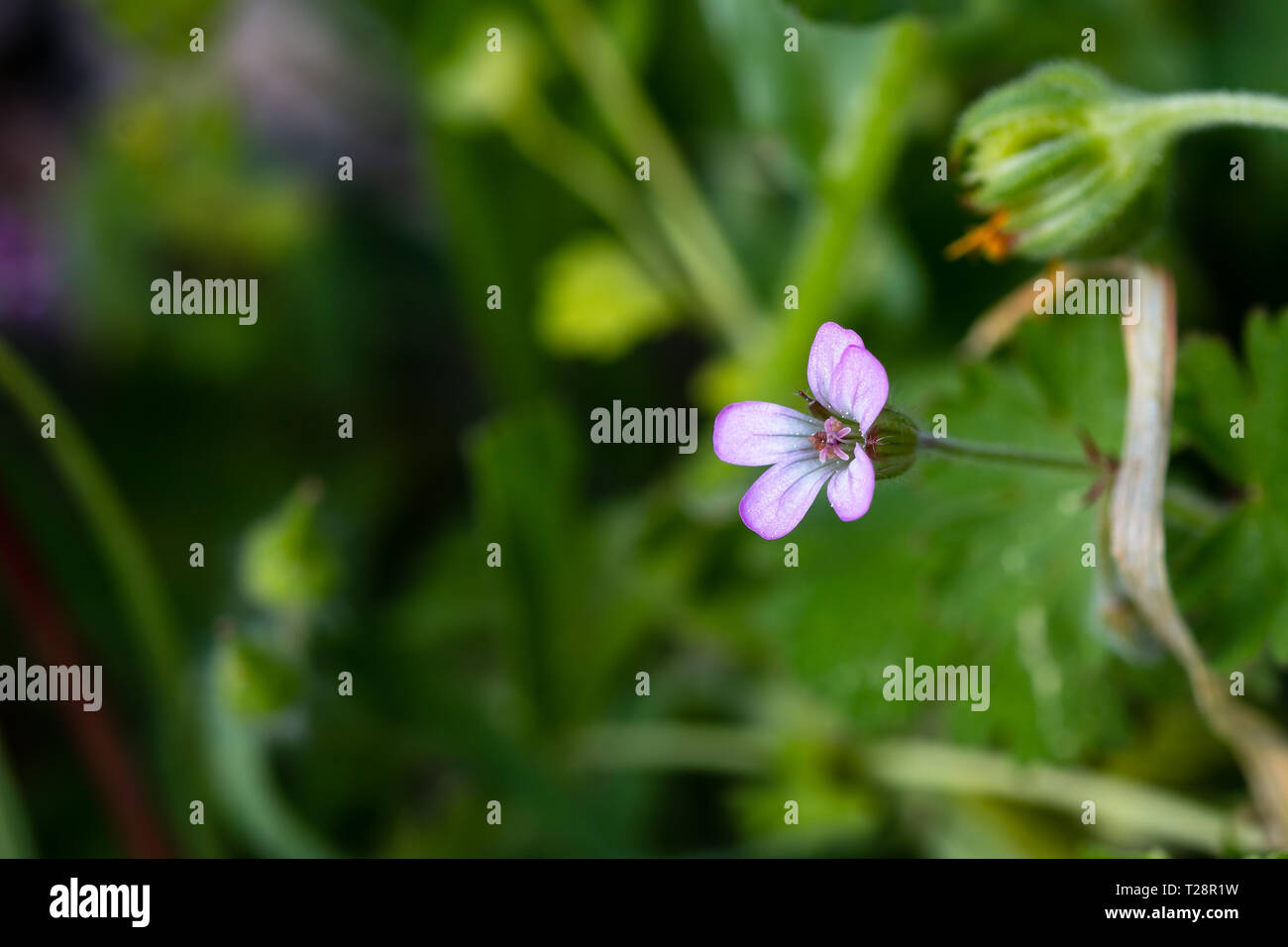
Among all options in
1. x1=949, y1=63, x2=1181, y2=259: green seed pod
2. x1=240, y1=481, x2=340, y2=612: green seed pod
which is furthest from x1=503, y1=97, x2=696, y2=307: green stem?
x1=949, y1=63, x2=1181, y2=259: green seed pod

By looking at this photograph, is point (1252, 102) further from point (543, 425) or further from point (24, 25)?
point (24, 25)

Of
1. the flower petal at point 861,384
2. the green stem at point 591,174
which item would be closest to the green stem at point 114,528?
the green stem at point 591,174

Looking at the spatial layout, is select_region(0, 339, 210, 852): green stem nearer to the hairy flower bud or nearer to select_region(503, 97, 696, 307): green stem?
select_region(503, 97, 696, 307): green stem

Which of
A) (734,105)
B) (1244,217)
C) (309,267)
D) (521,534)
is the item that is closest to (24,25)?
(309,267)

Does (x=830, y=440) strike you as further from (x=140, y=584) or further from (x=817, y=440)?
(x=140, y=584)

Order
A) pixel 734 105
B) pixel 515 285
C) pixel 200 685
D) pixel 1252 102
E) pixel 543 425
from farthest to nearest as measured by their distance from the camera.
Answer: pixel 515 285, pixel 734 105, pixel 200 685, pixel 543 425, pixel 1252 102

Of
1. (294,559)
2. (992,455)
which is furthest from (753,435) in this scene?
(294,559)
